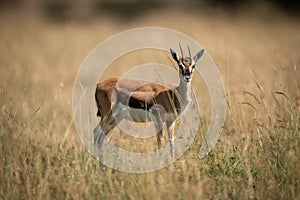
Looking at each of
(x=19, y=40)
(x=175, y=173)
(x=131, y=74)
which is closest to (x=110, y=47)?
(x=19, y=40)

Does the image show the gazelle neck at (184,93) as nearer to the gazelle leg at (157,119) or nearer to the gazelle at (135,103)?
the gazelle at (135,103)

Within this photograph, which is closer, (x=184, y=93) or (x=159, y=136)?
(x=159, y=136)

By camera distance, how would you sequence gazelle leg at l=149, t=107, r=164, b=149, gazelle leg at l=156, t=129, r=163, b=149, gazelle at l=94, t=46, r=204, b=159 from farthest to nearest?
gazelle at l=94, t=46, r=204, b=159
gazelle leg at l=149, t=107, r=164, b=149
gazelle leg at l=156, t=129, r=163, b=149

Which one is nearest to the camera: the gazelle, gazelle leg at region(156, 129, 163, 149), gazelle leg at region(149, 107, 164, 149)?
gazelle leg at region(156, 129, 163, 149)

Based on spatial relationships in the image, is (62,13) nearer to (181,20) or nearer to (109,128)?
(181,20)

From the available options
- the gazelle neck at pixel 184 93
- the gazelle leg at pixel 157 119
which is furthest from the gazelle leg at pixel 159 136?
the gazelle neck at pixel 184 93

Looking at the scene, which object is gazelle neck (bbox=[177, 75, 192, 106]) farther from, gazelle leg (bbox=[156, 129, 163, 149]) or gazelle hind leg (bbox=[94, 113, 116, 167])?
gazelle hind leg (bbox=[94, 113, 116, 167])

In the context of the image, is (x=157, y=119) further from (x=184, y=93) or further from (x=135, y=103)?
(x=184, y=93)

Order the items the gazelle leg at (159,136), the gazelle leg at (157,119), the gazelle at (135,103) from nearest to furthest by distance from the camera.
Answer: the gazelle leg at (159,136) < the gazelle leg at (157,119) < the gazelle at (135,103)

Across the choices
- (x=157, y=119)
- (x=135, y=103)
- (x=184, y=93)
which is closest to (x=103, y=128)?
(x=135, y=103)

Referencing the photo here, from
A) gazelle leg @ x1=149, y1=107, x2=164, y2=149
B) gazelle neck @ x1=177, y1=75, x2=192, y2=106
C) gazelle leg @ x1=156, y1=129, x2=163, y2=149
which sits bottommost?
gazelle leg @ x1=156, y1=129, x2=163, y2=149

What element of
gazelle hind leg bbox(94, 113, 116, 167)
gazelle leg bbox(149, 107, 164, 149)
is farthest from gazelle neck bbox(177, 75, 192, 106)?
gazelle hind leg bbox(94, 113, 116, 167)

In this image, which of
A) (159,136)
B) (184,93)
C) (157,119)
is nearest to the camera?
(159,136)

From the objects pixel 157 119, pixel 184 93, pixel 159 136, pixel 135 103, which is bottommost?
pixel 159 136
